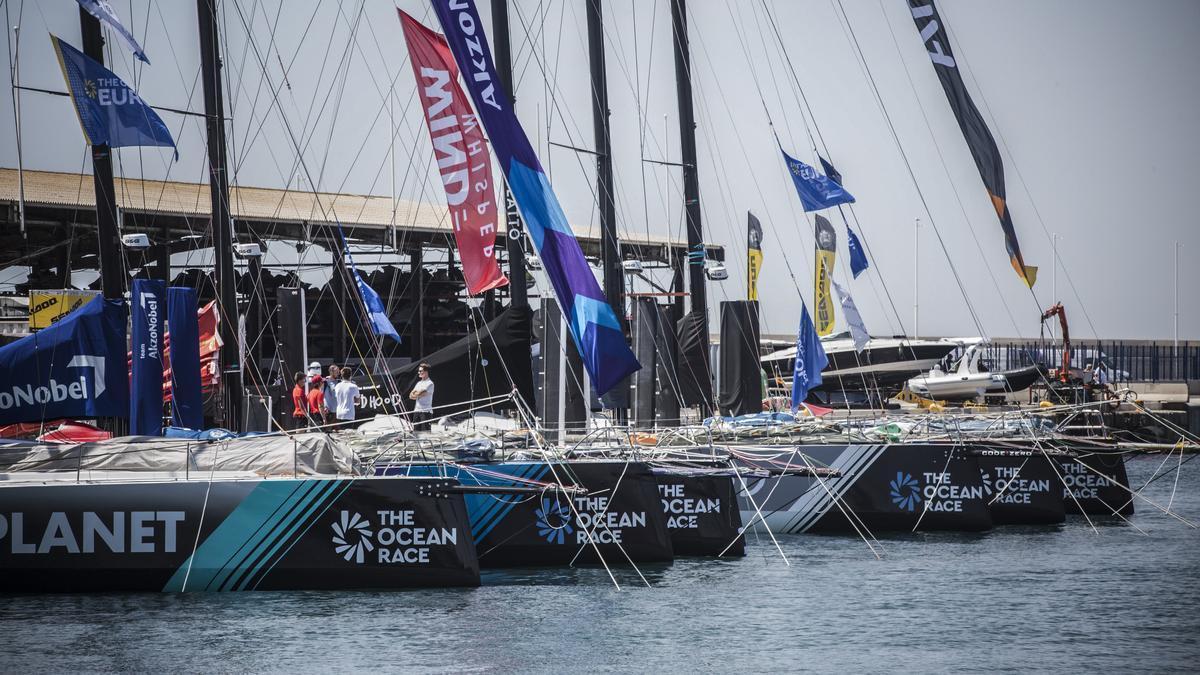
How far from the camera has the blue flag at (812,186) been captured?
25844 mm

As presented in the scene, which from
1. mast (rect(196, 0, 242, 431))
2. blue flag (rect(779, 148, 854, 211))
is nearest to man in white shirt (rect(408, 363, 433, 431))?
mast (rect(196, 0, 242, 431))

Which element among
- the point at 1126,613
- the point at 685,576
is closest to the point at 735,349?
the point at 685,576

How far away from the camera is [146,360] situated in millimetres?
17234

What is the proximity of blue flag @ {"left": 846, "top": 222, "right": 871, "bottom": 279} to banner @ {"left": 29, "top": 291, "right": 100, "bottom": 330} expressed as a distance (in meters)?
15.2

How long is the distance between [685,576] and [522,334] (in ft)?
13.4

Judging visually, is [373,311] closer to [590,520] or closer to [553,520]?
[553,520]

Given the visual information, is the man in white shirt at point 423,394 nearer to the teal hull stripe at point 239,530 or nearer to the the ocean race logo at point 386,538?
the the ocean race logo at point 386,538

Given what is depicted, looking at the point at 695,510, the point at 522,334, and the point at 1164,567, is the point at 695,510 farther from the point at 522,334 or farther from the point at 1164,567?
the point at 1164,567

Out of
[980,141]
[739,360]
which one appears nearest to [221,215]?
[739,360]

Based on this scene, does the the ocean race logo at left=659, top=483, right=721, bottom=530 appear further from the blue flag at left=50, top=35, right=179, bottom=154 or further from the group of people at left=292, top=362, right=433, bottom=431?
the blue flag at left=50, top=35, right=179, bottom=154

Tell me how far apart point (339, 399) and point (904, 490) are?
29.3 feet

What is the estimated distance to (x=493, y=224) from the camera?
18781 millimetres

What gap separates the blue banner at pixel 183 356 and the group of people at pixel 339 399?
1496mm

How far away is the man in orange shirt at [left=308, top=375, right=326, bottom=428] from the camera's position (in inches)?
764
